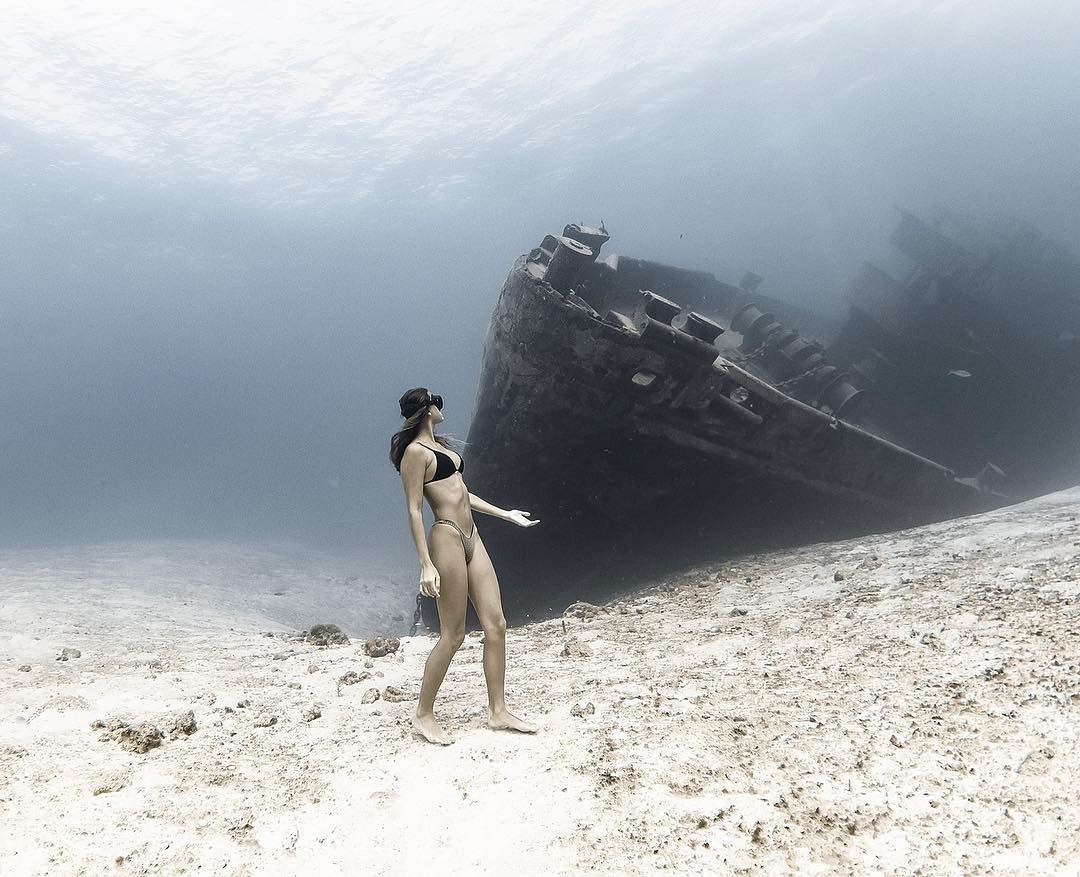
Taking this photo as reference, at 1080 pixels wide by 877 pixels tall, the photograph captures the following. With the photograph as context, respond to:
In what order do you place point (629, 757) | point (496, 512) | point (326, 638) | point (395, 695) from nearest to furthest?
point (629, 757)
point (496, 512)
point (395, 695)
point (326, 638)

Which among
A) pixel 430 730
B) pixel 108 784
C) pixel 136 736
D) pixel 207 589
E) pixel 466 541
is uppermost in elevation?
pixel 207 589

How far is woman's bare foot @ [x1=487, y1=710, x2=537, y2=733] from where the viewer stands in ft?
8.58

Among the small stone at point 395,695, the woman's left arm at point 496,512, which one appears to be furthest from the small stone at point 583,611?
the woman's left arm at point 496,512

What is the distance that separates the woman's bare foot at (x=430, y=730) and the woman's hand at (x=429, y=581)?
0.61 m

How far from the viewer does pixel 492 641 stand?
2.64 meters

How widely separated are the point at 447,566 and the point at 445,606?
18 centimetres

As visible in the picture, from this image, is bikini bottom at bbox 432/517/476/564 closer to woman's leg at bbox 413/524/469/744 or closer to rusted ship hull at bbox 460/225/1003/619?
woman's leg at bbox 413/524/469/744

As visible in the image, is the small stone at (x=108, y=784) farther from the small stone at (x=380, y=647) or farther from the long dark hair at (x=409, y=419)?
the small stone at (x=380, y=647)

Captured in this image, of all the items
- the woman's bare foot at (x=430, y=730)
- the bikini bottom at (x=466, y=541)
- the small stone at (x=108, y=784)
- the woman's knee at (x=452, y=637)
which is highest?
the bikini bottom at (x=466, y=541)

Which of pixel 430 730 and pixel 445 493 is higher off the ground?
pixel 445 493

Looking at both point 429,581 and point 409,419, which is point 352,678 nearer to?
point 429,581

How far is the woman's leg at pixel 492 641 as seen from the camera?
264cm

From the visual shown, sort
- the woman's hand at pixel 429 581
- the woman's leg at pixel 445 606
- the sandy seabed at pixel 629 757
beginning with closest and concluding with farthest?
the sandy seabed at pixel 629 757 < the woman's hand at pixel 429 581 < the woman's leg at pixel 445 606

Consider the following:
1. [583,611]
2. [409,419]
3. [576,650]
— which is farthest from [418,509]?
[583,611]
